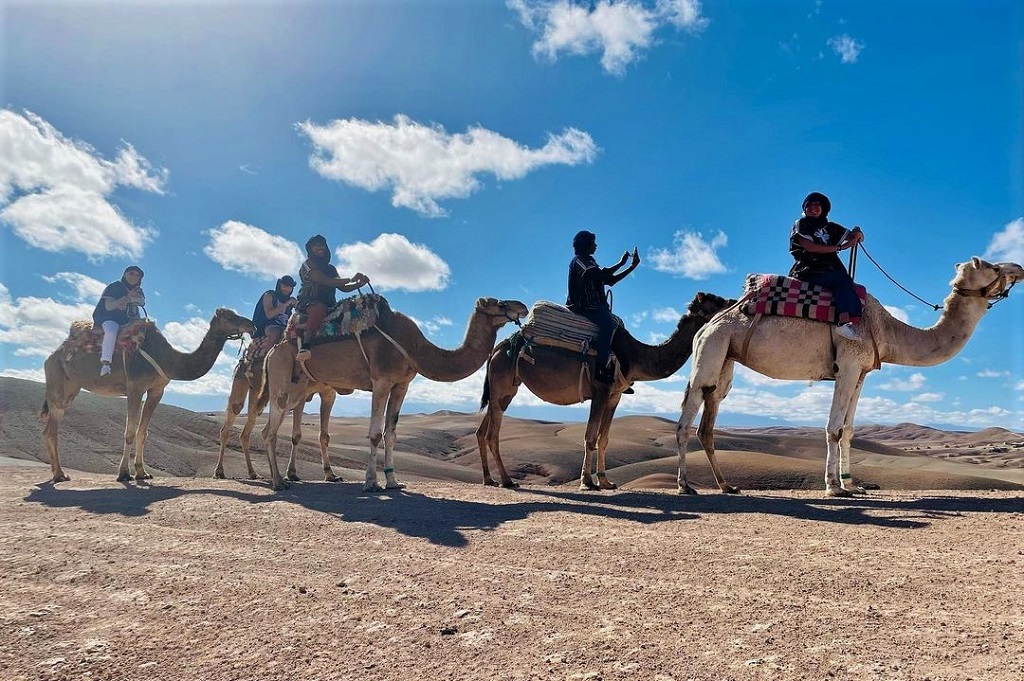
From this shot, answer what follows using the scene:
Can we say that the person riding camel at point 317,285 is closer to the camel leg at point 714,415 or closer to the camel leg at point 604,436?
the camel leg at point 604,436

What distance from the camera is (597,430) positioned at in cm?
1088

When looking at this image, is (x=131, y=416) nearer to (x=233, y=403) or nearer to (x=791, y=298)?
(x=233, y=403)

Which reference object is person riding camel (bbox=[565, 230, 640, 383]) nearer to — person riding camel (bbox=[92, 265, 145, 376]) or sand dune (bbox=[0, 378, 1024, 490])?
Answer: sand dune (bbox=[0, 378, 1024, 490])

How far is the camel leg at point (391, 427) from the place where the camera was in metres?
10.7

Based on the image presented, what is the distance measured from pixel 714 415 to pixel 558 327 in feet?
9.61

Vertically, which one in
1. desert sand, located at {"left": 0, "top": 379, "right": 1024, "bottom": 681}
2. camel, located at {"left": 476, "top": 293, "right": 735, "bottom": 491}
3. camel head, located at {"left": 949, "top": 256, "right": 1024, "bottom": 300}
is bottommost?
desert sand, located at {"left": 0, "top": 379, "right": 1024, "bottom": 681}

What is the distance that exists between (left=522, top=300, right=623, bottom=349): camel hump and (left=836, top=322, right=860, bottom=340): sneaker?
3.74m

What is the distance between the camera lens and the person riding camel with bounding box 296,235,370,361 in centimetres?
1152

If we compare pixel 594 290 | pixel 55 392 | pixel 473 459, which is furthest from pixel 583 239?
pixel 473 459

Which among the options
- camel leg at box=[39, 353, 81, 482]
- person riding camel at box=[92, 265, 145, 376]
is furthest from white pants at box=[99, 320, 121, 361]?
camel leg at box=[39, 353, 81, 482]

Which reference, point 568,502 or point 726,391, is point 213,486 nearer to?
point 568,502

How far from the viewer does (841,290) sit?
8.52 meters

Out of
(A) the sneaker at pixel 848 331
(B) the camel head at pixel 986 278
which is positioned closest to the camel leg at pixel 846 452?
(A) the sneaker at pixel 848 331

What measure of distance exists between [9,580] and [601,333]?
8.30m
